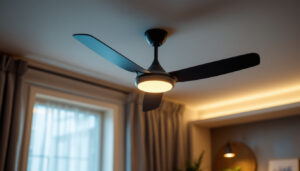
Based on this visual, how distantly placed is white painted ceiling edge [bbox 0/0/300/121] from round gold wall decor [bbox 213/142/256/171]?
3.77 ft

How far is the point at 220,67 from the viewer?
206 centimetres

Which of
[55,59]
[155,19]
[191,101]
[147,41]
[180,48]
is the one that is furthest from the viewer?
[191,101]

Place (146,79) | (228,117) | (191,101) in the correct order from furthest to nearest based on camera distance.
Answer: (191,101) < (228,117) < (146,79)

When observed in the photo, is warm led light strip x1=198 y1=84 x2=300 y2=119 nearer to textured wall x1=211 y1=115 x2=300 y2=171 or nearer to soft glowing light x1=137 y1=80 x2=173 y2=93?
textured wall x1=211 y1=115 x2=300 y2=171

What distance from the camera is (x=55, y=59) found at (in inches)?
113

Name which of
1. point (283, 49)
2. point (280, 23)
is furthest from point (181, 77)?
point (283, 49)

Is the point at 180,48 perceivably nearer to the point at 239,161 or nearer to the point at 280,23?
the point at 280,23

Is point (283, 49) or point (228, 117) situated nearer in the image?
point (283, 49)

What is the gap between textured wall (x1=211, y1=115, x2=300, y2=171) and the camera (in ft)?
12.2

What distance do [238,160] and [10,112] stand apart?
9.10 ft

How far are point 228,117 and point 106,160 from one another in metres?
1.49

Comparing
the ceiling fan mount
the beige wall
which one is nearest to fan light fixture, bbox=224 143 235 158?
the beige wall

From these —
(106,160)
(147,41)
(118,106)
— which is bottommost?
(106,160)

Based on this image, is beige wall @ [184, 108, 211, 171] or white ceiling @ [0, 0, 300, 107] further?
beige wall @ [184, 108, 211, 171]
